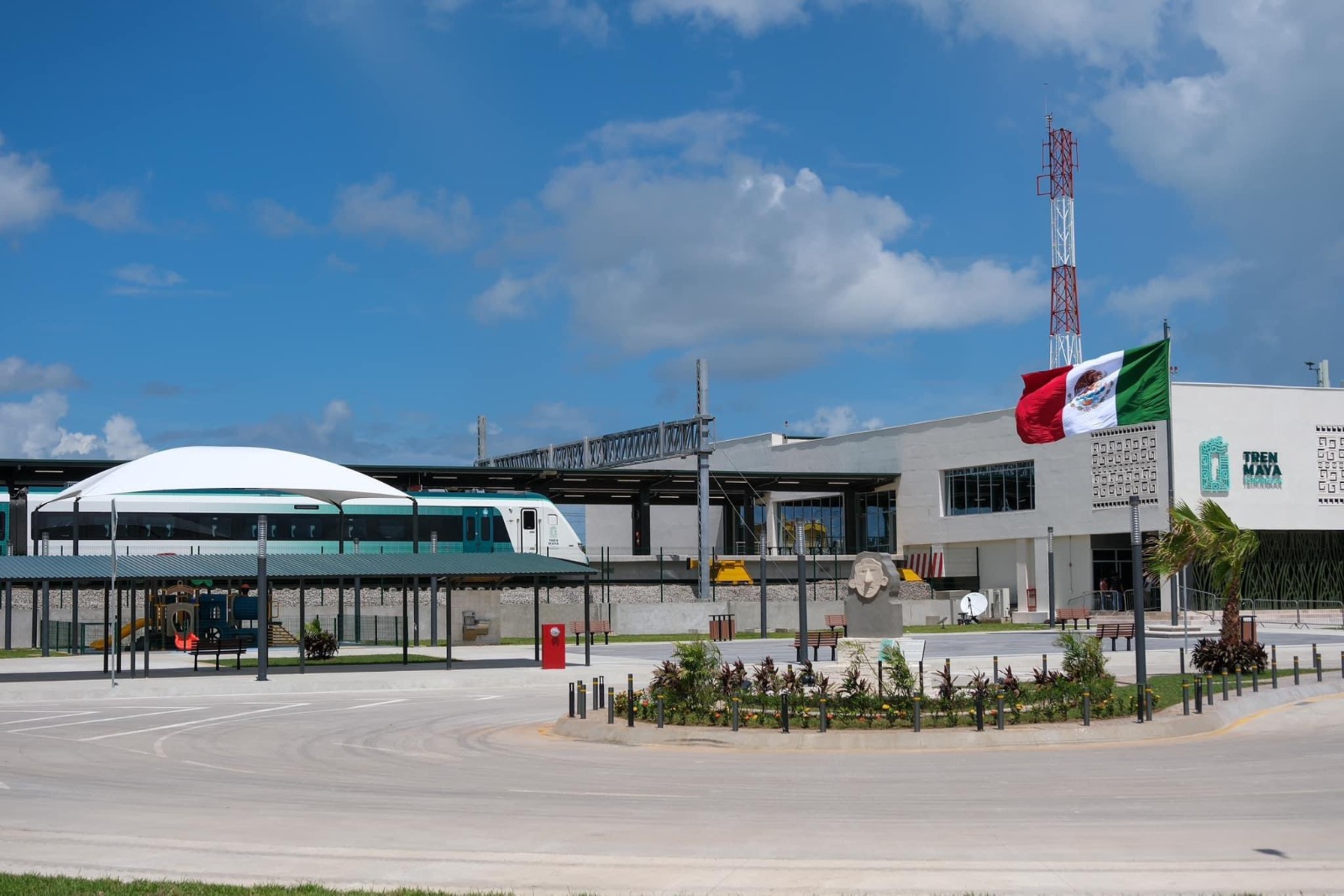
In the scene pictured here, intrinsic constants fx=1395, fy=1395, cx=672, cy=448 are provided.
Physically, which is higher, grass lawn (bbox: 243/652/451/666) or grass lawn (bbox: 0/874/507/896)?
grass lawn (bbox: 0/874/507/896)

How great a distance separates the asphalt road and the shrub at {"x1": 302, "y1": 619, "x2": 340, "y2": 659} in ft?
49.5

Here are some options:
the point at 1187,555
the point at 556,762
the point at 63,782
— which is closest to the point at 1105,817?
the point at 556,762

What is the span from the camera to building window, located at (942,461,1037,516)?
228ft

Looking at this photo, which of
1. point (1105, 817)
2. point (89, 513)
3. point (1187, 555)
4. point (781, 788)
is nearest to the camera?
point (1105, 817)

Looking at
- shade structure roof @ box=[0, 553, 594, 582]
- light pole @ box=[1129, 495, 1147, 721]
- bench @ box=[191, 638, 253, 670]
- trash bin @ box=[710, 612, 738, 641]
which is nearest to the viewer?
light pole @ box=[1129, 495, 1147, 721]

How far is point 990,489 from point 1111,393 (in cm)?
3359

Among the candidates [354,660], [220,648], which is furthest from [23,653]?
[354,660]

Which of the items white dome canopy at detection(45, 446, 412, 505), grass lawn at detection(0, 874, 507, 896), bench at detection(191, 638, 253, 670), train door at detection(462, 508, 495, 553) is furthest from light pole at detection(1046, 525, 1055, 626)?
grass lawn at detection(0, 874, 507, 896)

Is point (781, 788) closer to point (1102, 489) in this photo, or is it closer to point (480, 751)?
point (480, 751)

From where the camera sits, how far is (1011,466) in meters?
70.2

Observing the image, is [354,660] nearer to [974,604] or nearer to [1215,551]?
[1215,551]

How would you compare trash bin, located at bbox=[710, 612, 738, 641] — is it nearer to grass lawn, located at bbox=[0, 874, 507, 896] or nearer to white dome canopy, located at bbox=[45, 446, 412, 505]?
white dome canopy, located at bbox=[45, 446, 412, 505]

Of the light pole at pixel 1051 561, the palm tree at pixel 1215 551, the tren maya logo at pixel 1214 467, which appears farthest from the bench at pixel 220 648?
the tren maya logo at pixel 1214 467

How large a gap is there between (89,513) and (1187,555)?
39.9 m
